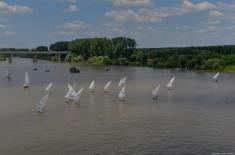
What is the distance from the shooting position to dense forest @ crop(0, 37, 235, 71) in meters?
138

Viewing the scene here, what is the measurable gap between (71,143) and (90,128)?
17.5 feet

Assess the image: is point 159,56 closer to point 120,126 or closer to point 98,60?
point 98,60

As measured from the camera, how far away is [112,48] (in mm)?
188500

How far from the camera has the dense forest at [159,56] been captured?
13750 cm

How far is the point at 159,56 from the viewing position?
16962cm

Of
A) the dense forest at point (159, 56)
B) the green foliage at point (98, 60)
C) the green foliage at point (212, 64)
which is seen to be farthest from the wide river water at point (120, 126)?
the green foliage at point (98, 60)

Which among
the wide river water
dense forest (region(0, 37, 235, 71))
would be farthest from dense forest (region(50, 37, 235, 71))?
the wide river water

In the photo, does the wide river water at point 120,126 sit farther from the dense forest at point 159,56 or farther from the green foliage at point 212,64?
the dense forest at point 159,56

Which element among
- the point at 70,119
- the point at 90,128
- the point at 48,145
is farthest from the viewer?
the point at 70,119

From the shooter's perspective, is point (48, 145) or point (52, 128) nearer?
point (48, 145)

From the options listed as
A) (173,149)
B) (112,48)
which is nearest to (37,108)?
(173,149)

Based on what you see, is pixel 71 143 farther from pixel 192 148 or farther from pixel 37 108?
pixel 37 108

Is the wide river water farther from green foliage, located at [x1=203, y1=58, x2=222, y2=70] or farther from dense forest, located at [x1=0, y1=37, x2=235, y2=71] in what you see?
dense forest, located at [x1=0, y1=37, x2=235, y2=71]

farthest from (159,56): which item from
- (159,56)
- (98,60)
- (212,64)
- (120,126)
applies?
(120,126)
